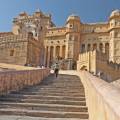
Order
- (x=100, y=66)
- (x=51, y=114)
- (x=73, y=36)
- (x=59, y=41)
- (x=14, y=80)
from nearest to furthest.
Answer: (x=51, y=114)
(x=14, y=80)
(x=100, y=66)
(x=73, y=36)
(x=59, y=41)

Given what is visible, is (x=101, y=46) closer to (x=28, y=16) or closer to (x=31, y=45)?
(x=31, y=45)

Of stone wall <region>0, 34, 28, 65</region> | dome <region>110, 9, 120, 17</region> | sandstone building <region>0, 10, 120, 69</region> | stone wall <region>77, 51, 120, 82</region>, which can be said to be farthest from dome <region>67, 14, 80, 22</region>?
stone wall <region>0, 34, 28, 65</region>

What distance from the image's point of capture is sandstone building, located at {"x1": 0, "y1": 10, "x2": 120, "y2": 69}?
41.4 m

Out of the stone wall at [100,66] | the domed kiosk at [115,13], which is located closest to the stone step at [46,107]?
the stone wall at [100,66]

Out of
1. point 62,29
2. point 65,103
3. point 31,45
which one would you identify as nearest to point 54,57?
point 62,29

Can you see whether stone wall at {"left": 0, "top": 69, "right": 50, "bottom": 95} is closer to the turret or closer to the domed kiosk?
the turret

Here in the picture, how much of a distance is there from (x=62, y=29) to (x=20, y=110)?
150 ft

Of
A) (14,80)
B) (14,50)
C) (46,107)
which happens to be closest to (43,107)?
(46,107)

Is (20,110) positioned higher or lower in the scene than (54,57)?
lower

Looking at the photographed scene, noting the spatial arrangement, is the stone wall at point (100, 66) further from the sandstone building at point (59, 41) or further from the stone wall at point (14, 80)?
the stone wall at point (14, 80)

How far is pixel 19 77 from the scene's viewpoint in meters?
11.2

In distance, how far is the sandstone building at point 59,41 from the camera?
4138 centimetres

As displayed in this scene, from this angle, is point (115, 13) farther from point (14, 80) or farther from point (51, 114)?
point (51, 114)

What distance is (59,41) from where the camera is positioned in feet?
169
